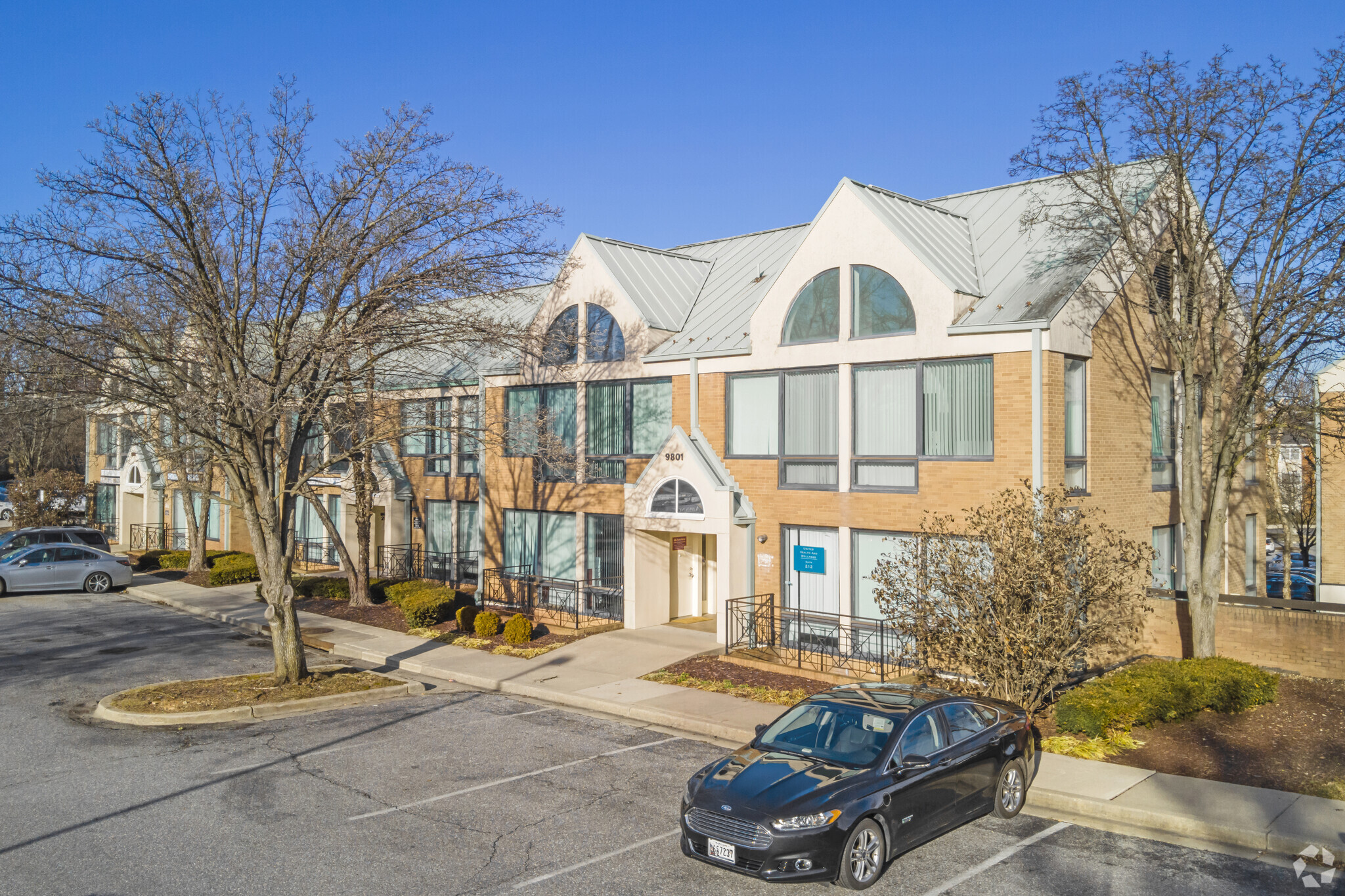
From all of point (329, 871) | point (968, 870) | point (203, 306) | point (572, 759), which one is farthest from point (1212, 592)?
point (203, 306)

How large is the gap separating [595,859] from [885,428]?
1125 cm

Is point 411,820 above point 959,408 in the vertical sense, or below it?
below

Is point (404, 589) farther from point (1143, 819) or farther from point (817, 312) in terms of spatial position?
point (1143, 819)

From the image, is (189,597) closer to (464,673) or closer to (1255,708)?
(464,673)

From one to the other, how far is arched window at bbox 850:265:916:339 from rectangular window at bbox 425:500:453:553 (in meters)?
14.3

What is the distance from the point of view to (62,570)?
29484mm

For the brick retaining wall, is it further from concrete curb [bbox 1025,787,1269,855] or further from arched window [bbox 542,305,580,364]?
arched window [bbox 542,305,580,364]

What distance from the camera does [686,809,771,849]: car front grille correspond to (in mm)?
8250

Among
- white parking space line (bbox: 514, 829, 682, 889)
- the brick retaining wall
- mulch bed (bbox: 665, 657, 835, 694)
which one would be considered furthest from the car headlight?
the brick retaining wall

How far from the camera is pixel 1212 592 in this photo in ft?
54.4

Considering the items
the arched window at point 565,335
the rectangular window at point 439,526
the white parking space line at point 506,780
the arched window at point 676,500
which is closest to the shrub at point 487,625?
the arched window at point 676,500

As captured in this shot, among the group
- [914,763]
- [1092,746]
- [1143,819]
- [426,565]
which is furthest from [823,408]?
[426,565]

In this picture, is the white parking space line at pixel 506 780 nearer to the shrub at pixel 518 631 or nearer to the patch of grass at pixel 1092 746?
the patch of grass at pixel 1092 746

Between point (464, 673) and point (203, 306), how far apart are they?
→ 25.6 feet
